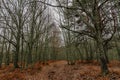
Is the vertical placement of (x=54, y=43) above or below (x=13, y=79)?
above

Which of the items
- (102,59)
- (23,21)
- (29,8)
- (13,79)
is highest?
(29,8)

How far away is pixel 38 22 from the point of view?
1986cm

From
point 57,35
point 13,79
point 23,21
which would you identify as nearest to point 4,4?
point 23,21

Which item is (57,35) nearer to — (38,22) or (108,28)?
(38,22)

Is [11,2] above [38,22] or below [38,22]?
above

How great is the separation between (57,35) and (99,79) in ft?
107

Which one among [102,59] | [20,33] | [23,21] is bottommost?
[102,59]

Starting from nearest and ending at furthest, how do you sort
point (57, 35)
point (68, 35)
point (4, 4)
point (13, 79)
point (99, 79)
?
point (99, 79), point (13, 79), point (4, 4), point (68, 35), point (57, 35)

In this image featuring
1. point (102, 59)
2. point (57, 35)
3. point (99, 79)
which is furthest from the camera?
point (57, 35)

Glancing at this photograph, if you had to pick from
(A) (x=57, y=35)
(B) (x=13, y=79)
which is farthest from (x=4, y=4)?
(A) (x=57, y=35)

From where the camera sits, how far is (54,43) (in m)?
41.0

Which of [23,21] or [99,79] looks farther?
[23,21]

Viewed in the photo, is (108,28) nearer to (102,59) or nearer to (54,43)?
(102,59)

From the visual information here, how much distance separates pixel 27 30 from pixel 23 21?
2735 millimetres
